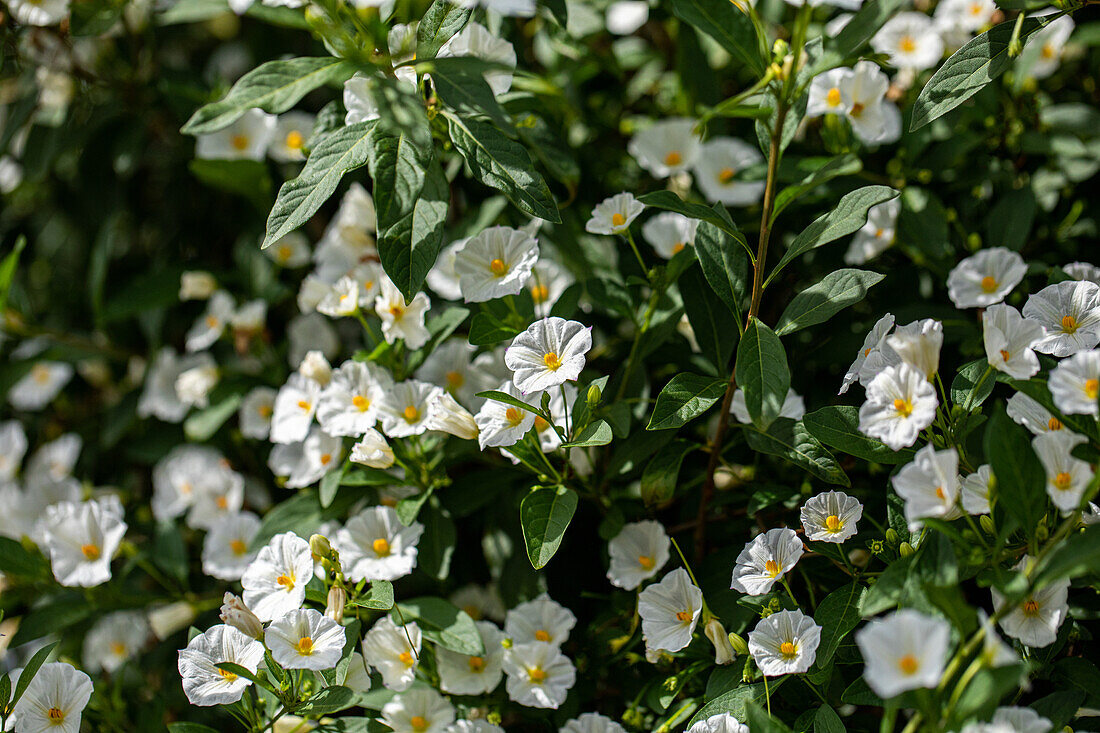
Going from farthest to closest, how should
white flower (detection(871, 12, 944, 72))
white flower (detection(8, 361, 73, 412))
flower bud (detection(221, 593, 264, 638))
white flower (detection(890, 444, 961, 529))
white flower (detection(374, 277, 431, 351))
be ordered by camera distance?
white flower (detection(8, 361, 73, 412)) < white flower (detection(871, 12, 944, 72)) < white flower (detection(374, 277, 431, 351)) < flower bud (detection(221, 593, 264, 638)) < white flower (detection(890, 444, 961, 529))

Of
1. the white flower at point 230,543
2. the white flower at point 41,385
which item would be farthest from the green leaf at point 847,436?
the white flower at point 41,385

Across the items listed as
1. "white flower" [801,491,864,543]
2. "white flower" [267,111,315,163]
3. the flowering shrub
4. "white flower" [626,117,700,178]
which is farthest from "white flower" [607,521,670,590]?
"white flower" [267,111,315,163]

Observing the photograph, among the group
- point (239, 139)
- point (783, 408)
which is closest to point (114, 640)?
point (239, 139)

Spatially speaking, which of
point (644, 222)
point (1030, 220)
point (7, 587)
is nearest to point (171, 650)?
point (7, 587)

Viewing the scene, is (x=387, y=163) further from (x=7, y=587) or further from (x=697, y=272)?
(x=7, y=587)

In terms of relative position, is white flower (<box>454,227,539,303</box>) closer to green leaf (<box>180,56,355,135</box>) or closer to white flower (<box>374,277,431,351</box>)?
white flower (<box>374,277,431,351</box>)

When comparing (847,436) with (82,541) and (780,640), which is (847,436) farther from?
(82,541)
